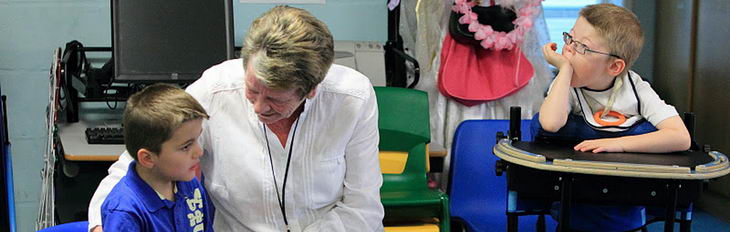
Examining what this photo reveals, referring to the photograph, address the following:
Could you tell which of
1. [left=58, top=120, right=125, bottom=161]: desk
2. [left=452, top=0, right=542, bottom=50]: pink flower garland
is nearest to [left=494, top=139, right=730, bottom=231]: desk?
[left=452, top=0, right=542, bottom=50]: pink flower garland

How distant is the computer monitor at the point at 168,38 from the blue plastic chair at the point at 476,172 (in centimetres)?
95

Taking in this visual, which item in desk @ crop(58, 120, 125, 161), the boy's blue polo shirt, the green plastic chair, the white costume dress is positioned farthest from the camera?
the green plastic chair

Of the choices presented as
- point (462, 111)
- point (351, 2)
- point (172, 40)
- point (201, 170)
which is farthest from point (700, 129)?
point (201, 170)

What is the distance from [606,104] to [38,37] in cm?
228

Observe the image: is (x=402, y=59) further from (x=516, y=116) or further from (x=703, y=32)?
(x=703, y=32)

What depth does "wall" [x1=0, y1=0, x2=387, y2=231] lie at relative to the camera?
10.8 ft

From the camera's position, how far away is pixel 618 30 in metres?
2.09

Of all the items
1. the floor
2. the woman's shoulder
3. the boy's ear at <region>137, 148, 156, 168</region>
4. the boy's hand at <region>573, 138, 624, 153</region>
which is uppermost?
the woman's shoulder

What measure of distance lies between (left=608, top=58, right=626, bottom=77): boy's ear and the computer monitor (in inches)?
57.1

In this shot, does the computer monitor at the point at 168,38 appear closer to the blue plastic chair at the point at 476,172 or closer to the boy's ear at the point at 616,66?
the blue plastic chair at the point at 476,172

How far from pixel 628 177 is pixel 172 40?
174 centimetres

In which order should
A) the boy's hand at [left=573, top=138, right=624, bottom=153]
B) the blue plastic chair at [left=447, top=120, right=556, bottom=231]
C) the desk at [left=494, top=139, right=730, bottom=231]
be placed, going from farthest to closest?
the blue plastic chair at [left=447, top=120, right=556, bottom=231]
the boy's hand at [left=573, top=138, right=624, bottom=153]
the desk at [left=494, top=139, right=730, bottom=231]

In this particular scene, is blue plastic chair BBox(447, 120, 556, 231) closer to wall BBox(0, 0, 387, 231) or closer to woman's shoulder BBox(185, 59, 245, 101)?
wall BBox(0, 0, 387, 231)

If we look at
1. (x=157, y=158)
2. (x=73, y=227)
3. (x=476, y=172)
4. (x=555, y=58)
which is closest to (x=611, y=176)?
(x=555, y=58)
